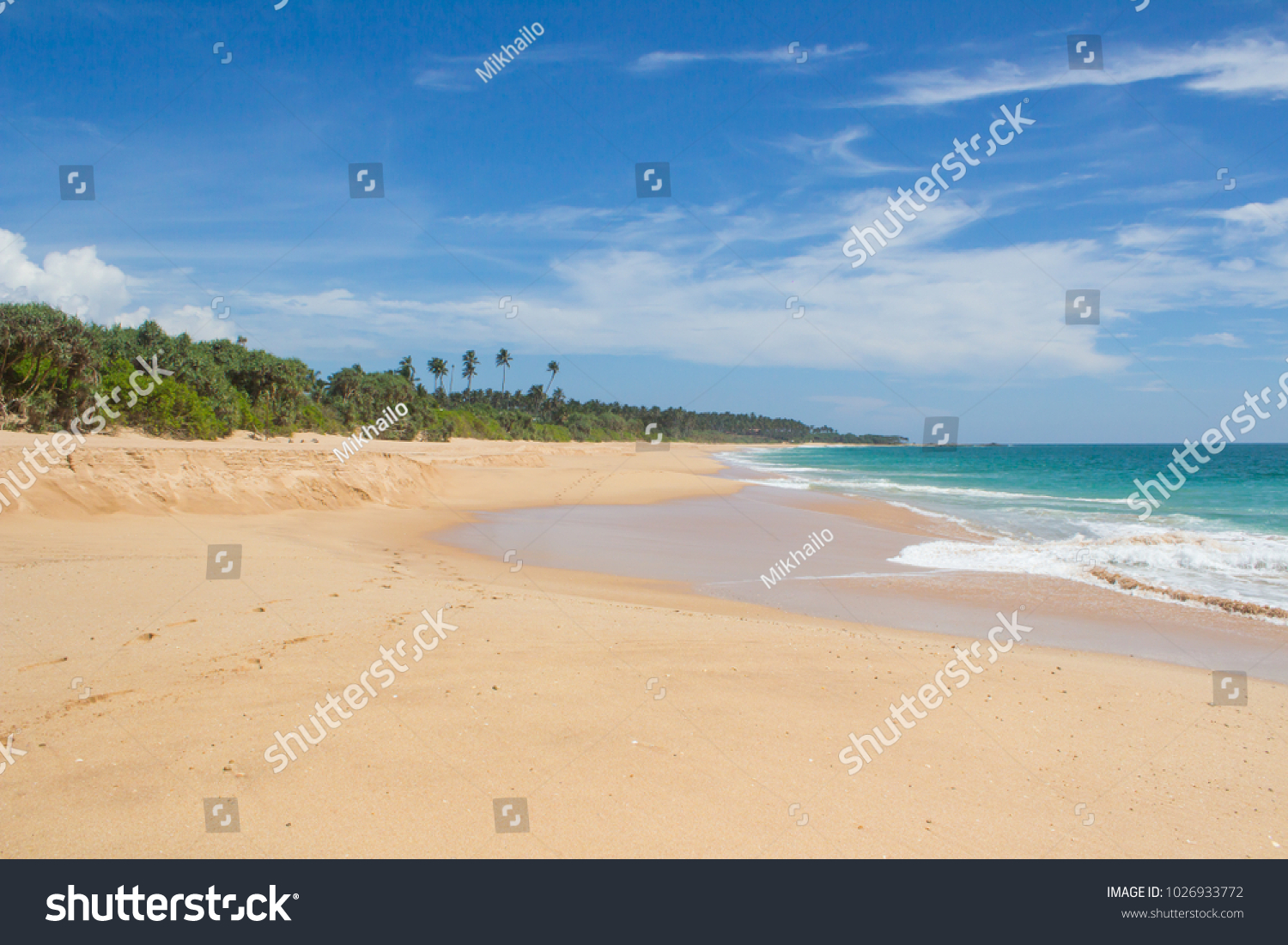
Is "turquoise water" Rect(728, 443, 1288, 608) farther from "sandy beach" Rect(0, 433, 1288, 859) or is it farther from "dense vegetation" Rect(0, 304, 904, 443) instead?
"dense vegetation" Rect(0, 304, 904, 443)

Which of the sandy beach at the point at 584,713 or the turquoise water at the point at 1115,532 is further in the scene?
the turquoise water at the point at 1115,532

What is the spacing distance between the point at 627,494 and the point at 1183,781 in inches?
941

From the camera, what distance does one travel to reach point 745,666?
21.4 ft

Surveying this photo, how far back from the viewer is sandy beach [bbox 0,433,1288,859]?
147 inches

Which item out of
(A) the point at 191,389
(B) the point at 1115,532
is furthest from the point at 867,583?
(A) the point at 191,389

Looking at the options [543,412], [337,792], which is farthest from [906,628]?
[543,412]

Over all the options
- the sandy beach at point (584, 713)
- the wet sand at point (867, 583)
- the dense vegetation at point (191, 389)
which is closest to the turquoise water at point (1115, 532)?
the wet sand at point (867, 583)

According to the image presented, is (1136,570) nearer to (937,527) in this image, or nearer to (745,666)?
(937,527)

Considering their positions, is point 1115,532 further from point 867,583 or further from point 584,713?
point 584,713

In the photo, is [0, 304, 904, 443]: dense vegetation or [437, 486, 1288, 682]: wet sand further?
[0, 304, 904, 443]: dense vegetation

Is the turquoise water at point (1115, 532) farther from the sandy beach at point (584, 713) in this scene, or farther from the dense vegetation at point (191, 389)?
the dense vegetation at point (191, 389)

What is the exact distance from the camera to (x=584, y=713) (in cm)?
517

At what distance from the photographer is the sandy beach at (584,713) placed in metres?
3.75

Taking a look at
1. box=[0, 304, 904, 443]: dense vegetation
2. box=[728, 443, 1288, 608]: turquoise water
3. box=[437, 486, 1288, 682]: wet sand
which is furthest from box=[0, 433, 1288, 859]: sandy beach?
box=[0, 304, 904, 443]: dense vegetation
